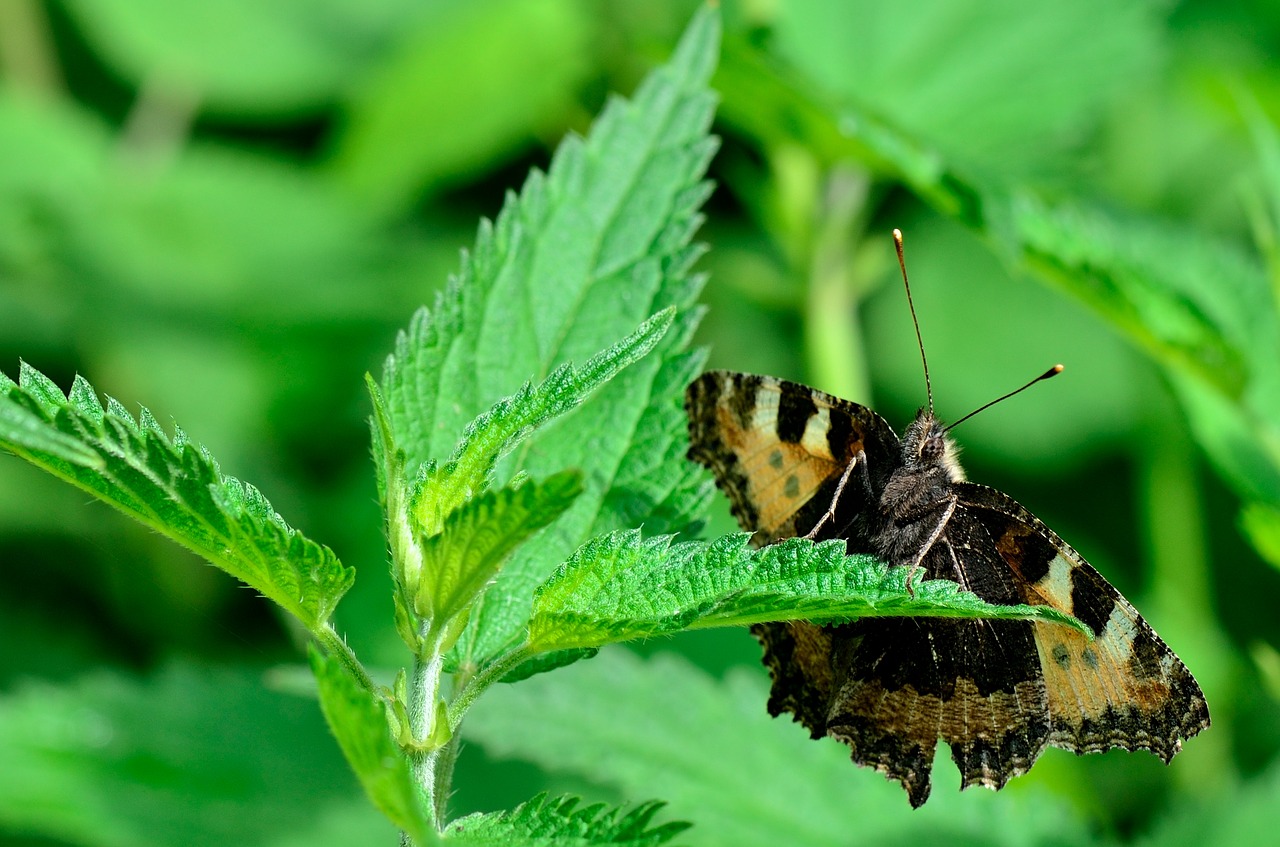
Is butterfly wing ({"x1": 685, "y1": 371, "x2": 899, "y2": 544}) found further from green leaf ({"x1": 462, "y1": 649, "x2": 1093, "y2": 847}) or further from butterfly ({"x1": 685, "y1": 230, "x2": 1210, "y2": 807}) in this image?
green leaf ({"x1": 462, "y1": 649, "x2": 1093, "y2": 847})

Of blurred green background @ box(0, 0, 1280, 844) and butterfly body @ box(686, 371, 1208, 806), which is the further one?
blurred green background @ box(0, 0, 1280, 844)

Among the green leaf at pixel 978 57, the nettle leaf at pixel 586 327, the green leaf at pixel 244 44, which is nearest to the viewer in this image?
the nettle leaf at pixel 586 327

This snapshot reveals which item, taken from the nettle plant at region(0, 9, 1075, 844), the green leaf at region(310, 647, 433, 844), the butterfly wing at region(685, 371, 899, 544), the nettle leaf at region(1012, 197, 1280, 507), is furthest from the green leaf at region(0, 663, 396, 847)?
the nettle leaf at region(1012, 197, 1280, 507)

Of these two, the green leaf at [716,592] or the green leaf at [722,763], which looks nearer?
the green leaf at [716,592]

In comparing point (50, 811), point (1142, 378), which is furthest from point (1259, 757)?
point (50, 811)

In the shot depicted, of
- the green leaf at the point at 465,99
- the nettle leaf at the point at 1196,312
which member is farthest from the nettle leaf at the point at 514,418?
the green leaf at the point at 465,99

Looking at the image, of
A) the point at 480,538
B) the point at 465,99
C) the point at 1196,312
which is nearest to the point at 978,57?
the point at 1196,312

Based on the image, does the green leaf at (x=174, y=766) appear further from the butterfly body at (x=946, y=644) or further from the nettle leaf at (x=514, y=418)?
the nettle leaf at (x=514, y=418)
